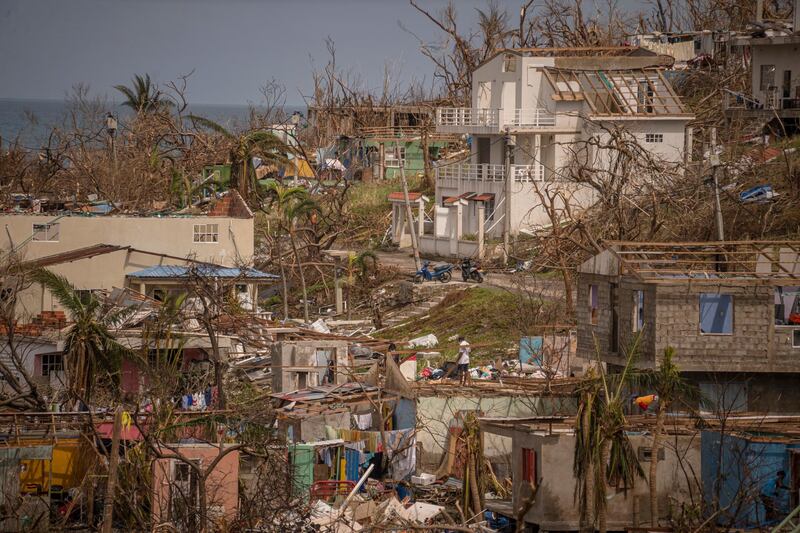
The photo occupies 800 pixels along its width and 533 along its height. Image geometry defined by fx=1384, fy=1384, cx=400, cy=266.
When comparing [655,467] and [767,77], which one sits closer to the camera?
[655,467]

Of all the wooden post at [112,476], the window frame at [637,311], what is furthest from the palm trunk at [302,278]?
the wooden post at [112,476]

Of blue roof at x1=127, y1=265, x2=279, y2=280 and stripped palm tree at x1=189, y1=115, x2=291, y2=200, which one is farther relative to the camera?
stripped palm tree at x1=189, y1=115, x2=291, y2=200

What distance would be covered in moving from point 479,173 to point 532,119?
2753 millimetres

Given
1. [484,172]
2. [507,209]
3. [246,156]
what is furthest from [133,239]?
[484,172]

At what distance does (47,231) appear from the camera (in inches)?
1513

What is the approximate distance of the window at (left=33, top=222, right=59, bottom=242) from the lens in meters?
38.3

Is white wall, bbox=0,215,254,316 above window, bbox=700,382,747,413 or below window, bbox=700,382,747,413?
above

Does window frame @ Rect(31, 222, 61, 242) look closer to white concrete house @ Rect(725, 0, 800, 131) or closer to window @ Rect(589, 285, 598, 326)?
window @ Rect(589, 285, 598, 326)

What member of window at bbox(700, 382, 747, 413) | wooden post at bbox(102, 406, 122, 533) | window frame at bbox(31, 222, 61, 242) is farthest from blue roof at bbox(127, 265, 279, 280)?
wooden post at bbox(102, 406, 122, 533)

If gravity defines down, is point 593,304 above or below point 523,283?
above

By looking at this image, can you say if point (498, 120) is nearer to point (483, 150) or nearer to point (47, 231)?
point (483, 150)

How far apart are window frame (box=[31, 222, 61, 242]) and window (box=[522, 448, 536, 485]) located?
819 inches

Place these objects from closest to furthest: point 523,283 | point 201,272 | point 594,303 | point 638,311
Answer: point 638,311
point 594,303
point 201,272
point 523,283

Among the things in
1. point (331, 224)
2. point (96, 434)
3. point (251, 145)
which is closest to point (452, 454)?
point (96, 434)
